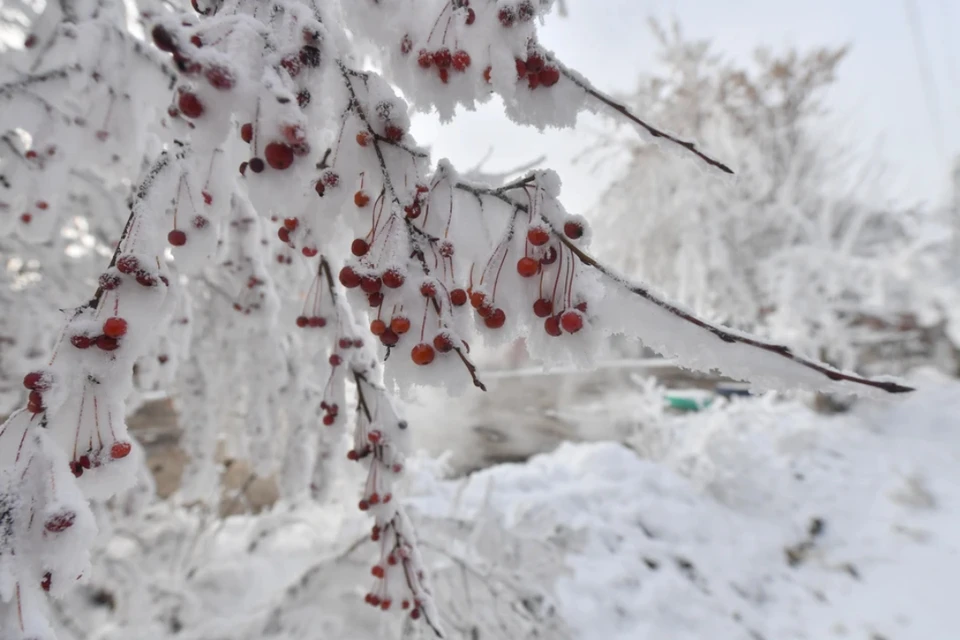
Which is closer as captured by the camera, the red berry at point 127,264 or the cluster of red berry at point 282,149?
the cluster of red berry at point 282,149

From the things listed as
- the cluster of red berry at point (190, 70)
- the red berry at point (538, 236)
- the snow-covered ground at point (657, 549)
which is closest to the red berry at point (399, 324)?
the red berry at point (538, 236)

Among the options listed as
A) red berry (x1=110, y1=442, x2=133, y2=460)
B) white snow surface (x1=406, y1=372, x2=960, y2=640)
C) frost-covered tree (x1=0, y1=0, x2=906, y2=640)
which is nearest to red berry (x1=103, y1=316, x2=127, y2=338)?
frost-covered tree (x1=0, y1=0, x2=906, y2=640)

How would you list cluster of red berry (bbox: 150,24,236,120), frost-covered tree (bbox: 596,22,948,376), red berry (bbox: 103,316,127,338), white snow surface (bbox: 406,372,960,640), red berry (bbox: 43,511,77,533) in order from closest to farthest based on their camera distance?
1. cluster of red berry (bbox: 150,24,236,120)
2. red berry (bbox: 43,511,77,533)
3. red berry (bbox: 103,316,127,338)
4. white snow surface (bbox: 406,372,960,640)
5. frost-covered tree (bbox: 596,22,948,376)

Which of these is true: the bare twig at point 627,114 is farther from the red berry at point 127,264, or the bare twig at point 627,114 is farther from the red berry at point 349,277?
the red berry at point 127,264

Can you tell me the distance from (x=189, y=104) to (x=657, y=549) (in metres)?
5.39

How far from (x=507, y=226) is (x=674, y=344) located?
0.39m

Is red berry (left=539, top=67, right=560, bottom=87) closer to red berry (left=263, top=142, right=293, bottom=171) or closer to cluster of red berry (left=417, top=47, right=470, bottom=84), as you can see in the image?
cluster of red berry (left=417, top=47, right=470, bottom=84)

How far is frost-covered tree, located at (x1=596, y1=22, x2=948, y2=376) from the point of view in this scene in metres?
8.23

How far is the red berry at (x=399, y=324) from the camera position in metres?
0.87

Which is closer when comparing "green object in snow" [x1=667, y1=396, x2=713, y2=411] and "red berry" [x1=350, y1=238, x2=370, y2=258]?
"red berry" [x1=350, y1=238, x2=370, y2=258]

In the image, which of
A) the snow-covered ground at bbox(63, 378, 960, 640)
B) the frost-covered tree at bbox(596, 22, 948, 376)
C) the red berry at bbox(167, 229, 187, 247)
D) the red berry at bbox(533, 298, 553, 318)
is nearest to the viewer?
the red berry at bbox(533, 298, 553, 318)

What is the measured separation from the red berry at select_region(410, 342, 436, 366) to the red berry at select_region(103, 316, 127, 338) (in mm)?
501

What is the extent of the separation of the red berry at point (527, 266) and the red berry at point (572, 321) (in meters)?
0.10

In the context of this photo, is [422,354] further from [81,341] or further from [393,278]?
[81,341]
